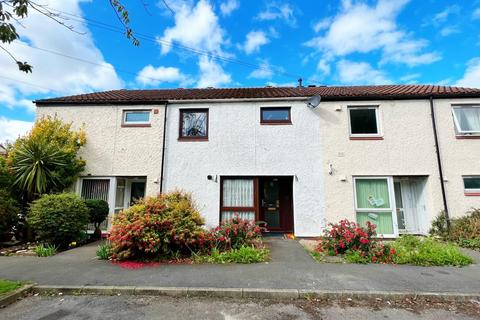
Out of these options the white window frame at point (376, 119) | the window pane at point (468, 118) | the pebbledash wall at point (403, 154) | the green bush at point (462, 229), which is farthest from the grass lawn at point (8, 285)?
the window pane at point (468, 118)

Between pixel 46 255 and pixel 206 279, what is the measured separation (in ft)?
16.6

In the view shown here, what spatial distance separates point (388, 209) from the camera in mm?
8703

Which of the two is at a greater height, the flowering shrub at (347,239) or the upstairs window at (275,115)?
the upstairs window at (275,115)

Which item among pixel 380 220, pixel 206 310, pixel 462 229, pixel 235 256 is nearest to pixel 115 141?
pixel 235 256

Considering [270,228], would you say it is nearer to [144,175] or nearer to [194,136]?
[194,136]

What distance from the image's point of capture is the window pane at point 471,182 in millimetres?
8672

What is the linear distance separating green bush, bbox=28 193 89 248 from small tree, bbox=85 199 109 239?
0.65 m

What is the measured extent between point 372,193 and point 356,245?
3.33 metres

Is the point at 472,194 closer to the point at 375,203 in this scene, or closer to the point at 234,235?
the point at 375,203

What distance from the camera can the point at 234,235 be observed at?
264 inches

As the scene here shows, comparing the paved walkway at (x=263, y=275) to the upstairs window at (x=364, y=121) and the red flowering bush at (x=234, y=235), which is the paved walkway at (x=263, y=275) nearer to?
the red flowering bush at (x=234, y=235)

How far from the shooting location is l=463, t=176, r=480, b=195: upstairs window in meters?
8.60

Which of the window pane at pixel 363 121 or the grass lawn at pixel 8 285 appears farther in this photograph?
the window pane at pixel 363 121

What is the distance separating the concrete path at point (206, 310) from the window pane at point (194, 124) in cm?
669
